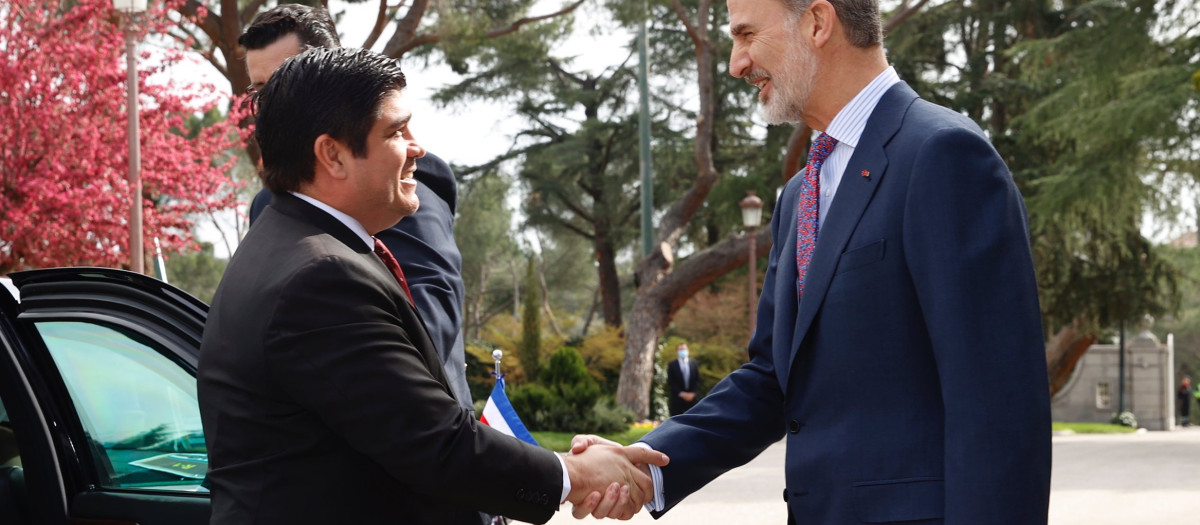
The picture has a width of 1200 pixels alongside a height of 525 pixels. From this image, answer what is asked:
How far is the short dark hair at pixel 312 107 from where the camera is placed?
2107 mm

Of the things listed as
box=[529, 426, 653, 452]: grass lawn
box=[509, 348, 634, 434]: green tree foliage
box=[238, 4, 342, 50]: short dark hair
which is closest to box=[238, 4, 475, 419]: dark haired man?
box=[238, 4, 342, 50]: short dark hair

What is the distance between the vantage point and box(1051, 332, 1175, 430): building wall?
38250mm

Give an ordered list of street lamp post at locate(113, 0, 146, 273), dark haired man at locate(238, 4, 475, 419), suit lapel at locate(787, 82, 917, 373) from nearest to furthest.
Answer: suit lapel at locate(787, 82, 917, 373), dark haired man at locate(238, 4, 475, 419), street lamp post at locate(113, 0, 146, 273)

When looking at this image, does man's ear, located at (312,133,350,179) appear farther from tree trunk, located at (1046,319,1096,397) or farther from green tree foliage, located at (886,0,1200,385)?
tree trunk, located at (1046,319,1096,397)

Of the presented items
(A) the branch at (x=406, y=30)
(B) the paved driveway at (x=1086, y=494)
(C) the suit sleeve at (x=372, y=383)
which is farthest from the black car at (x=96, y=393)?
(A) the branch at (x=406, y=30)

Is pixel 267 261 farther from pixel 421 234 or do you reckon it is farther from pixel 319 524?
pixel 421 234

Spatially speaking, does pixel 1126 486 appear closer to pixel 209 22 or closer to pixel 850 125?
pixel 850 125

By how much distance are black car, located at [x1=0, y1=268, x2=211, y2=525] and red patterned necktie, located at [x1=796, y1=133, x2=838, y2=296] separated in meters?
1.49

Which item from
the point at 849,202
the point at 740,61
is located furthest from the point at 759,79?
the point at 849,202

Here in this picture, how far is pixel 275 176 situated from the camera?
218 cm

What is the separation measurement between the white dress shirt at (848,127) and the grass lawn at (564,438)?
13.7m

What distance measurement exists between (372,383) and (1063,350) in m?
30.4

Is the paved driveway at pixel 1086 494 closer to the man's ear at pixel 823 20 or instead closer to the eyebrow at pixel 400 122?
the man's ear at pixel 823 20

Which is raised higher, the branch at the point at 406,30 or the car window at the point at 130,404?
the branch at the point at 406,30
